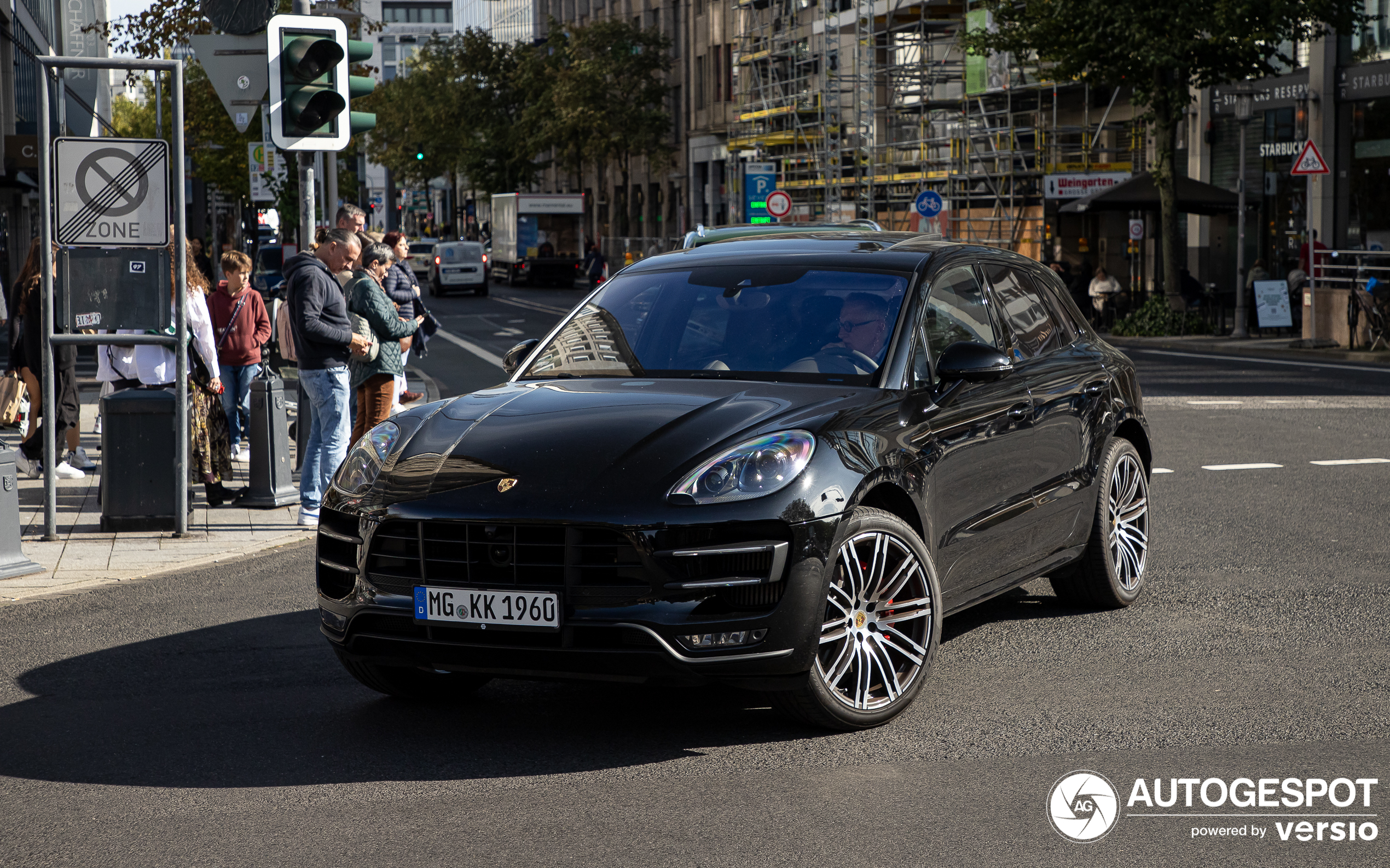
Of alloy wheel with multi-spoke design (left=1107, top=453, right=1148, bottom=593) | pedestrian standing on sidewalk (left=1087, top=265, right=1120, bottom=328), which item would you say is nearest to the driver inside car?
alloy wheel with multi-spoke design (left=1107, top=453, right=1148, bottom=593)

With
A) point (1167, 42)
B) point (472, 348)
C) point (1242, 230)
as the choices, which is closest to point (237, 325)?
point (472, 348)

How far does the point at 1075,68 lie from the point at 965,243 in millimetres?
25633

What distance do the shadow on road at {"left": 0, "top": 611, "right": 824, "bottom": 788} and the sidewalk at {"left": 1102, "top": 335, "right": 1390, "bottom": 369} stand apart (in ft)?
65.6

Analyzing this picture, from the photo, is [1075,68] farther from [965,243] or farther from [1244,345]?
[965,243]

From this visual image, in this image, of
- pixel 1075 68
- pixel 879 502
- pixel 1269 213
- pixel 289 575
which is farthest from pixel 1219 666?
pixel 1269 213

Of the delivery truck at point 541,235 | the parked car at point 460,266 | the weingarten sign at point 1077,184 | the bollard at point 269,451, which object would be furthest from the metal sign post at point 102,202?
the delivery truck at point 541,235

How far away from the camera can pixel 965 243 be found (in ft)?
23.0

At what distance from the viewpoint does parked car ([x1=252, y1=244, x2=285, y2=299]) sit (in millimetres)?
25797

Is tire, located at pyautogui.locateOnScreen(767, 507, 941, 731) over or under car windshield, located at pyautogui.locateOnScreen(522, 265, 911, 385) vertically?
under

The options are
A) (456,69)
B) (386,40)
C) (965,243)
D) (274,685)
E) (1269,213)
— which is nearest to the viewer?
(274,685)

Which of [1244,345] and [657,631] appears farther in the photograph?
[1244,345]

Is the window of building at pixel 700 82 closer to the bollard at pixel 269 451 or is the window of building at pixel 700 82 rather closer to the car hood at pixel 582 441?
the bollard at pixel 269 451

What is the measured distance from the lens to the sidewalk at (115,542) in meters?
8.73

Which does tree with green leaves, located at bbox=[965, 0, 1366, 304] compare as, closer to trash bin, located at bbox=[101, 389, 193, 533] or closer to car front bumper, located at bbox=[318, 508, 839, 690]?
trash bin, located at bbox=[101, 389, 193, 533]
